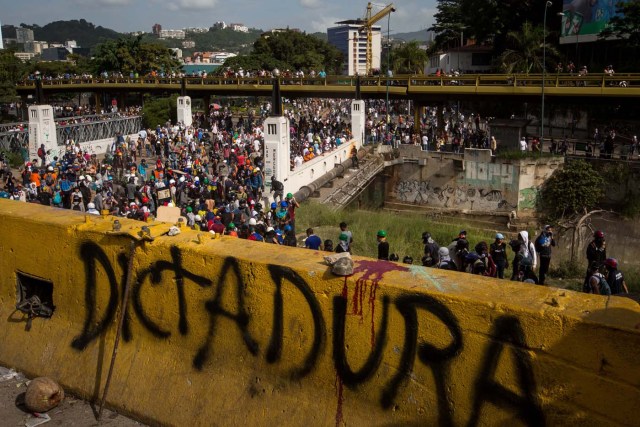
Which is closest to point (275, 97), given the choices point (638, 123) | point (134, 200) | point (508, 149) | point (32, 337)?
point (134, 200)

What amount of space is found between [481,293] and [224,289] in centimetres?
226

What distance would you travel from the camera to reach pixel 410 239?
19266mm

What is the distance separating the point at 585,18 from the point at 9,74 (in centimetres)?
4439

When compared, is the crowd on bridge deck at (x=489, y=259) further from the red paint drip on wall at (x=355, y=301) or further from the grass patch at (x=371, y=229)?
the grass patch at (x=371, y=229)

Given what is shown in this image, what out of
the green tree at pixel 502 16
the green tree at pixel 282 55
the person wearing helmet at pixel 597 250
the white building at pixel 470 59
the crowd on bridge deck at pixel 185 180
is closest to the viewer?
the person wearing helmet at pixel 597 250

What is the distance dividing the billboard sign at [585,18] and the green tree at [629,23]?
3.23 m

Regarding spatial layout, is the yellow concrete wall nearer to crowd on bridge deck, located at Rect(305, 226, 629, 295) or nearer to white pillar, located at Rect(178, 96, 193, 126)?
crowd on bridge deck, located at Rect(305, 226, 629, 295)

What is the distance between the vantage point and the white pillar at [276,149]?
65.7 feet

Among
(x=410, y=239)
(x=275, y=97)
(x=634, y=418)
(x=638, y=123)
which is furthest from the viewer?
(x=638, y=123)

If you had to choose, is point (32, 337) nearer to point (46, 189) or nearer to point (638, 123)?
point (46, 189)

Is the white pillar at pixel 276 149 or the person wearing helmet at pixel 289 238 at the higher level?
the white pillar at pixel 276 149

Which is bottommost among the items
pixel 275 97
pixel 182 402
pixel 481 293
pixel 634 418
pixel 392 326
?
pixel 182 402

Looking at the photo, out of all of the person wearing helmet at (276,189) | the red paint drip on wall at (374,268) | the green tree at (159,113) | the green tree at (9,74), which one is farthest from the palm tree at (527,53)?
the red paint drip on wall at (374,268)

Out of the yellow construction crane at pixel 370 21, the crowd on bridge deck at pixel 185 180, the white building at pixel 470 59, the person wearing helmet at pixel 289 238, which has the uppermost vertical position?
the yellow construction crane at pixel 370 21
